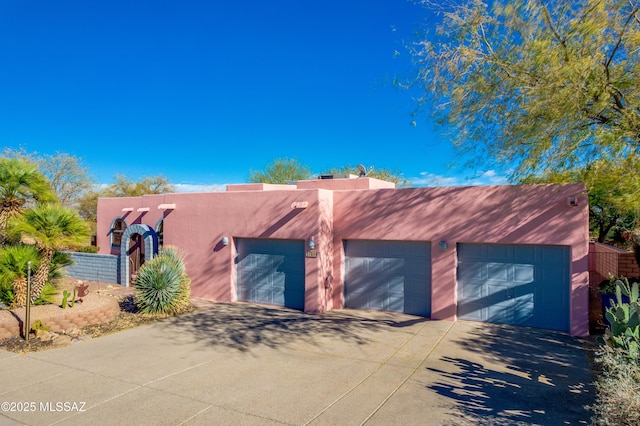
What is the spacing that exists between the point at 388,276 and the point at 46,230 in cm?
893

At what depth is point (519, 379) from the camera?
6770 millimetres

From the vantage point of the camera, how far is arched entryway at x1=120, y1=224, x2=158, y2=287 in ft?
51.0

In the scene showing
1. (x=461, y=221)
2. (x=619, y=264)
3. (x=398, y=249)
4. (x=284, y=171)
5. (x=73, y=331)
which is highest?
(x=284, y=171)

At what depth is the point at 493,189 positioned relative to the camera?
10383 millimetres

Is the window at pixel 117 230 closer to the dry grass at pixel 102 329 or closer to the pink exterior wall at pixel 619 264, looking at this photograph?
the dry grass at pixel 102 329

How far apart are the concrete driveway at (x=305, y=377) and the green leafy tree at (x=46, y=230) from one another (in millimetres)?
2458

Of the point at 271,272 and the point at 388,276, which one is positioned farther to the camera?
the point at 271,272

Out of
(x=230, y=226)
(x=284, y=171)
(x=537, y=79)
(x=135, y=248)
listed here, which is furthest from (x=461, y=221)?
(x=284, y=171)

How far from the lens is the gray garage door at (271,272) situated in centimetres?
1237

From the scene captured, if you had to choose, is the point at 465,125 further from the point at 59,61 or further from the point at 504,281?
the point at 59,61

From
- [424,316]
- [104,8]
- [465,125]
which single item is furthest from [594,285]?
[104,8]

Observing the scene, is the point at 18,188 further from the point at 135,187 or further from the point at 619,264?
the point at 135,187

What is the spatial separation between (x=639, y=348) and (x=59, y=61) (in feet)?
76.1

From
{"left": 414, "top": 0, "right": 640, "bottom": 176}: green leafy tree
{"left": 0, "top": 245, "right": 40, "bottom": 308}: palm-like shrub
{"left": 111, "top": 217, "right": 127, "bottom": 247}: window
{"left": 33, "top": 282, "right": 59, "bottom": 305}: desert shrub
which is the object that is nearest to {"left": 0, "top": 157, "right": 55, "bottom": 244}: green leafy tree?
{"left": 0, "top": 245, "right": 40, "bottom": 308}: palm-like shrub
